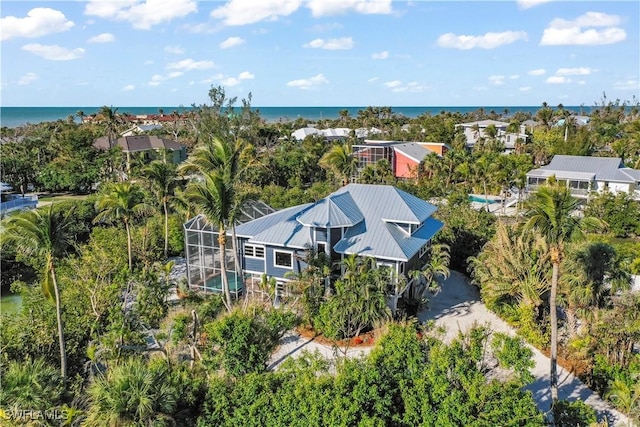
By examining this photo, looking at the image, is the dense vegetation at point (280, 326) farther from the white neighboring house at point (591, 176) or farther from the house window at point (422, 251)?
the white neighboring house at point (591, 176)

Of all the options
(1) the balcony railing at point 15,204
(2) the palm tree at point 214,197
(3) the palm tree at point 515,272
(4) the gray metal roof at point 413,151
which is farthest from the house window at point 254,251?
(4) the gray metal roof at point 413,151

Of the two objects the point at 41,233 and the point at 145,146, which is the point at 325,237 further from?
the point at 145,146

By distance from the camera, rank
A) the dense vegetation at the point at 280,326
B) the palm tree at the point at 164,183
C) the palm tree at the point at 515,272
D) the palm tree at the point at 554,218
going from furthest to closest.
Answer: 1. the palm tree at the point at 164,183
2. the palm tree at the point at 515,272
3. the palm tree at the point at 554,218
4. the dense vegetation at the point at 280,326

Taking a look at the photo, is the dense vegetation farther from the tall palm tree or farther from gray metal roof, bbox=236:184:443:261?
gray metal roof, bbox=236:184:443:261

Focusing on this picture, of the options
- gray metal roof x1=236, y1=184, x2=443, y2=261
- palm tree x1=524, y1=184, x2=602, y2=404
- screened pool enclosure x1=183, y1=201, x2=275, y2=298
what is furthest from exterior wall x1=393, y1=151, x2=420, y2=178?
palm tree x1=524, y1=184, x2=602, y2=404

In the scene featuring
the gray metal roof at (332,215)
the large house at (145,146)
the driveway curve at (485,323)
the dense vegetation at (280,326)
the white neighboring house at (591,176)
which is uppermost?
the large house at (145,146)

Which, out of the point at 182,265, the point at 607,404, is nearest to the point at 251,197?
the point at 182,265

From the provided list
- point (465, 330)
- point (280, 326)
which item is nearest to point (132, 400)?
point (280, 326)
